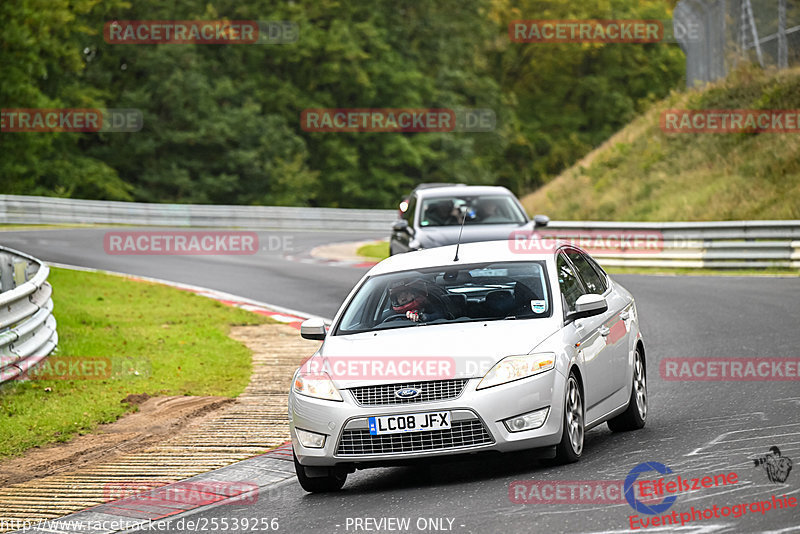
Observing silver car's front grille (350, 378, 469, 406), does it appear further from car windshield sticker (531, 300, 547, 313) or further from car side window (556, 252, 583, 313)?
car side window (556, 252, 583, 313)

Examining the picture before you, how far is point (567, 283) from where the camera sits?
935cm

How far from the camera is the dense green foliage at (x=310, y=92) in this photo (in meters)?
57.1

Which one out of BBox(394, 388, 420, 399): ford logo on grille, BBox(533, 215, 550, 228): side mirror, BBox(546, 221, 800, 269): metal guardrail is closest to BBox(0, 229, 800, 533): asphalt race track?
BBox(394, 388, 420, 399): ford logo on grille

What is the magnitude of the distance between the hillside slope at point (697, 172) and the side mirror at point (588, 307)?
2002 centimetres

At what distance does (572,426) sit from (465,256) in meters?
1.82

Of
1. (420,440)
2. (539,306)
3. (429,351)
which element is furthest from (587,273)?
(420,440)

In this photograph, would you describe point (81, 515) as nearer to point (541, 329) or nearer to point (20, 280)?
point (541, 329)

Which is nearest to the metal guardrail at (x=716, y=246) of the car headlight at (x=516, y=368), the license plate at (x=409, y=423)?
the car headlight at (x=516, y=368)

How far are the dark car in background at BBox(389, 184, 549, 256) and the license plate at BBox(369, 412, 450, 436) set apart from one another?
10944 mm

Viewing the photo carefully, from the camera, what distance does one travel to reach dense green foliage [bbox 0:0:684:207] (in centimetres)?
5709

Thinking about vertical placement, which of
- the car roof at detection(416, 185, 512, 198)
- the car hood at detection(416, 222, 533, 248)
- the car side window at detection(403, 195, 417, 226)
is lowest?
the car side window at detection(403, 195, 417, 226)

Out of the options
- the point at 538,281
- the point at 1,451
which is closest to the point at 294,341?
the point at 1,451

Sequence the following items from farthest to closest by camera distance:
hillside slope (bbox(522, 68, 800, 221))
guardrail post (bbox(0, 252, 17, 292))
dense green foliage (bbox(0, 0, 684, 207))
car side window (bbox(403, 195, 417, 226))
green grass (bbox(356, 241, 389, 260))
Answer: dense green foliage (bbox(0, 0, 684, 207))
green grass (bbox(356, 241, 389, 260))
hillside slope (bbox(522, 68, 800, 221))
car side window (bbox(403, 195, 417, 226))
guardrail post (bbox(0, 252, 17, 292))

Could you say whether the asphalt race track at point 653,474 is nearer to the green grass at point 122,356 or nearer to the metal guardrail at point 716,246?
the green grass at point 122,356
